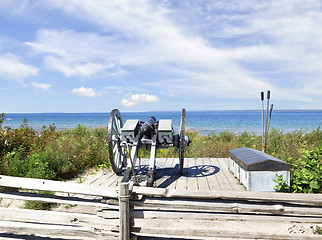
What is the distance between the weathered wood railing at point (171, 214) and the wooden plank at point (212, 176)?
60.1 inches

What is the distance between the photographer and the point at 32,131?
9.48 m

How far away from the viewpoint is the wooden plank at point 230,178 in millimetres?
5211

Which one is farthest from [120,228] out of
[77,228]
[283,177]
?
[283,177]

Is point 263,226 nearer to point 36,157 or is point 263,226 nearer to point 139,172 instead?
point 139,172

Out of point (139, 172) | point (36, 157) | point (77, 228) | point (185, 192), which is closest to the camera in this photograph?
point (185, 192)

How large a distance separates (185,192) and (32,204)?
10.2ft

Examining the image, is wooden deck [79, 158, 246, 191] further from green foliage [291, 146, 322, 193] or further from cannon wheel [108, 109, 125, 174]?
green foliage [291, 146, 322, 193]

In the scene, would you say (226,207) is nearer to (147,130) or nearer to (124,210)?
(124,210)

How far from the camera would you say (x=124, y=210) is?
328cm

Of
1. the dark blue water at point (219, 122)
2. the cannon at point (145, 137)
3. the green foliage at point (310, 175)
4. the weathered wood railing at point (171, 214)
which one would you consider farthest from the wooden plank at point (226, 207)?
the dark blue water at point (219, 122)

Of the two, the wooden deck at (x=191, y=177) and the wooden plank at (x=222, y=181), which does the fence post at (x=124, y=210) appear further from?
the wooden plank at (x=222, y=181)

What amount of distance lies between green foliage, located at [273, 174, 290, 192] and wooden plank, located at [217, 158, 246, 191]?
2.15 feet

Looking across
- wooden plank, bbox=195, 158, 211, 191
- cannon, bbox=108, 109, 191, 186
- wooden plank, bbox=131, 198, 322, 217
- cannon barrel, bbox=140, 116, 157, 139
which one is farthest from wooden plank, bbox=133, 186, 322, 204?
cannon barrel, bbox=140, 116, 157, 139

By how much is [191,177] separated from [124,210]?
2.99 metres
